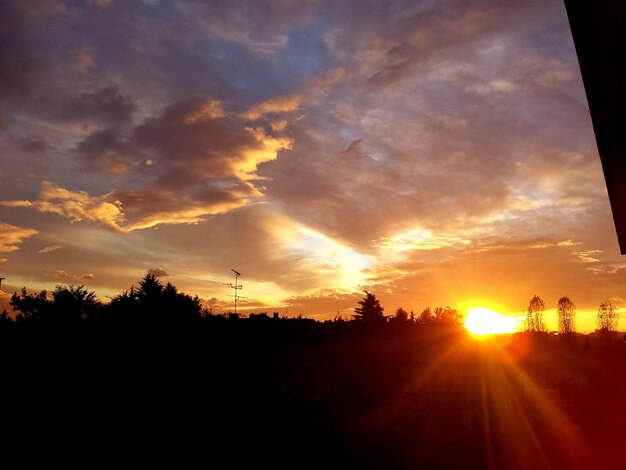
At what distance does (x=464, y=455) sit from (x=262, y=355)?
1526 cm

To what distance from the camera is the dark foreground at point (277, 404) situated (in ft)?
49.4

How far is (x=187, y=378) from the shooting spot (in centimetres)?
2080

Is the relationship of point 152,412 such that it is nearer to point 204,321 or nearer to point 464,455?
point 464,455

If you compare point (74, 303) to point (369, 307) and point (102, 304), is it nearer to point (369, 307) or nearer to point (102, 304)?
point (102, 304)

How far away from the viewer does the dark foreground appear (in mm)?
15070

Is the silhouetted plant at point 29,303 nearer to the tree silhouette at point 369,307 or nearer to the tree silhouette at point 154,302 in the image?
the tree silhouette at point 154,302

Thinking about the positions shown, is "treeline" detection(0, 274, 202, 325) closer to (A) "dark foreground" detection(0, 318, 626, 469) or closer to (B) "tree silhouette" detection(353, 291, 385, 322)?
(A) "dark foreground" detection(0, 318, 626, 469)

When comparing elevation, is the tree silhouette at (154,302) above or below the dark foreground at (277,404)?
above

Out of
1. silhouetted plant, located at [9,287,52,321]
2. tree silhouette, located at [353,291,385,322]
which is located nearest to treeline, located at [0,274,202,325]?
silhouetted plant, located at [9,287,52,321]

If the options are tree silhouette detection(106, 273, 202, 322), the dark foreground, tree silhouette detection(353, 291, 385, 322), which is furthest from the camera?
tree silhouette detection(353, 291, 385, 322)

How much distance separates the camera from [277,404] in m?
17.9

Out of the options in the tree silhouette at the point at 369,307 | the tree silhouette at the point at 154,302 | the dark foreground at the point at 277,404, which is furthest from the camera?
the tree silhouette at the point at 369,307

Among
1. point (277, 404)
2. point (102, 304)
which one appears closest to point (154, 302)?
Result: point (102, 304)

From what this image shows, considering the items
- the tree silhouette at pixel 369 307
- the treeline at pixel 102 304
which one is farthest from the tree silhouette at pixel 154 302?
the tree silhouette at pixel 369 307
